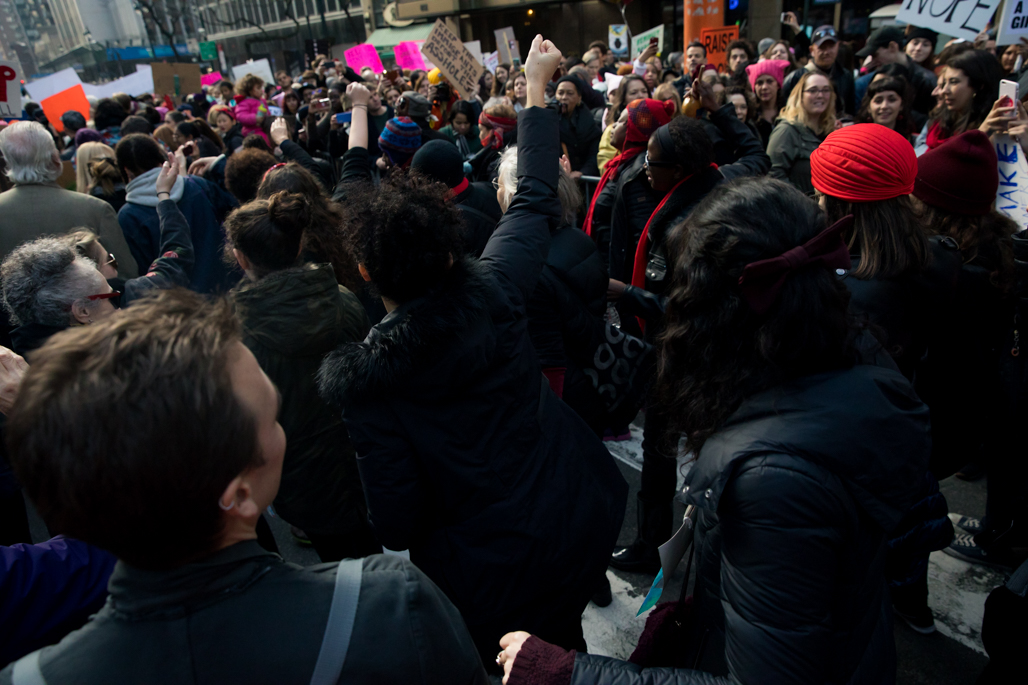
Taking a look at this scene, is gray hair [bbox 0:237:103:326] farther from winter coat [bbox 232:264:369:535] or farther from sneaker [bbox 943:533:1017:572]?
sneaker [bbox 943:533:1017:572]

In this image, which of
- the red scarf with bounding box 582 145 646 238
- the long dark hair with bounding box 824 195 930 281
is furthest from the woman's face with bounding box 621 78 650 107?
the long dark hair with bounding box 824 195 930 281

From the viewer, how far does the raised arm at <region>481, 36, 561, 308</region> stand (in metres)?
1.92

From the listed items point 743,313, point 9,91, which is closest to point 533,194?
point 743,313

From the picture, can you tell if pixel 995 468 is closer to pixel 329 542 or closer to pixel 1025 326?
pixel 1025 326

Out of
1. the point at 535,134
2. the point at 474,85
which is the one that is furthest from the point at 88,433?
the point at 474,85

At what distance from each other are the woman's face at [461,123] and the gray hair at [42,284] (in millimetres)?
5615

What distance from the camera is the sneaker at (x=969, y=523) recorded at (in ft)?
9.93

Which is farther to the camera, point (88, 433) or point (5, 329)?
point (5, 329)

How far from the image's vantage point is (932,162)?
2.43 meters

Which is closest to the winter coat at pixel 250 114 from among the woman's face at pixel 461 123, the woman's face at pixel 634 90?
the woman's face at pixel 461 123

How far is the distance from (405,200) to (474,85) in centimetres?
759

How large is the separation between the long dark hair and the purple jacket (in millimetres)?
2223

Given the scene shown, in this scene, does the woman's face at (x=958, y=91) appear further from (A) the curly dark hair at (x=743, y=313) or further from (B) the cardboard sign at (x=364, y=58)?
(B) the cardboard sign at (x=364, y=58)

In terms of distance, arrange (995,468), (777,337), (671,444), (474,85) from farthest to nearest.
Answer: (474,85)
(995,468)
(671,444)
(777,337)
